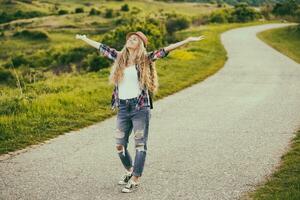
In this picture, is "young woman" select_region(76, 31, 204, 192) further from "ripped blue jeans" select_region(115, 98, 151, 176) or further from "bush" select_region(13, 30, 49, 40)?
"bush" select_region(13, 30, 49, 40)

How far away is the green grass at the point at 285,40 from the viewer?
32.0 meters

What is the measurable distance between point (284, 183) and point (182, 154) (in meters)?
2.17

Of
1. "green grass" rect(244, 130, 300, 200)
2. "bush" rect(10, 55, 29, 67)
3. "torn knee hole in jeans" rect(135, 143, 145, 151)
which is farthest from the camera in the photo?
"bush" rect(10, 55, 29, 67)

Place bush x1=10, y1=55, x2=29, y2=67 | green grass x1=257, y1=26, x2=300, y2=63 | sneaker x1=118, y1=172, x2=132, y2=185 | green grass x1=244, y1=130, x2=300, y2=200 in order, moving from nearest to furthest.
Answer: green grass x1=244, y1=130, x2=300, y2=200 → sneaker x1=118, y1=172, x2=132, y2=185 → green grass x1=257, y1=26, x2=300, y2=63 → bush x1=10, y1=55, x2=29, y2=67

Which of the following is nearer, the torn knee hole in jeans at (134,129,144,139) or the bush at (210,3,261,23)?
the torn knee hole in jeans at (134,129,144,139)

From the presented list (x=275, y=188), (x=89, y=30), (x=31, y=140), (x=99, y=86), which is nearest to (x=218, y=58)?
(x=99, y=86)

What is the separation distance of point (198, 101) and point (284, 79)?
242 inches

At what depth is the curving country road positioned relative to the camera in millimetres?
7410

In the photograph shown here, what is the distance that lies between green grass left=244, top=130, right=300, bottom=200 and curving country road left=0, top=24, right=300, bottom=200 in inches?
6.8

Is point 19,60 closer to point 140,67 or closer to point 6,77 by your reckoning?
point 6,77

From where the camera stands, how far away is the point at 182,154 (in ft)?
30.7

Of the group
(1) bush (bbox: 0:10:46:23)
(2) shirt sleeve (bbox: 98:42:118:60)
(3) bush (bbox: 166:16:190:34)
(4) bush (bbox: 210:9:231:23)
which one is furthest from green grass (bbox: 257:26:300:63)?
(1) bush (bbox: 0:10:46:23)

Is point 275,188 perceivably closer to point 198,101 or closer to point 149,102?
point 149,102

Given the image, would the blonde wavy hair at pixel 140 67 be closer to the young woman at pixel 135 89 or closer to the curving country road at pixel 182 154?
the young woman at pixel 135 89
